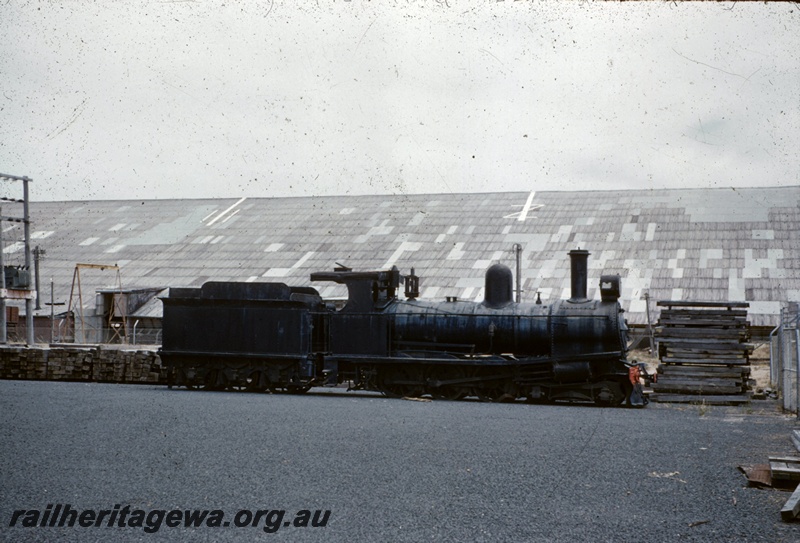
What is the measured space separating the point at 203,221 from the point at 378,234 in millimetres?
13266

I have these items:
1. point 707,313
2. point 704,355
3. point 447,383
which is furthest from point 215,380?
point 707,313

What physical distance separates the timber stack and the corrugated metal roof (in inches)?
646

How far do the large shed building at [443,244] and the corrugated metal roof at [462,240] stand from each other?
3.9 inches

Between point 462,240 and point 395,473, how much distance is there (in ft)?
118

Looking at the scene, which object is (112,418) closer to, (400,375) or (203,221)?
(400,375)

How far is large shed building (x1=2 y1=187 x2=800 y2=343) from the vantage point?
3788cm

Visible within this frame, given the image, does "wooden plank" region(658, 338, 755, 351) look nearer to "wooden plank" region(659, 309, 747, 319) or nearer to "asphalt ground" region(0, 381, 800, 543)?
"wooden plank" region(659, 309, 747, 319)

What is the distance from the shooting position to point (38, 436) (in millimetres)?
10906

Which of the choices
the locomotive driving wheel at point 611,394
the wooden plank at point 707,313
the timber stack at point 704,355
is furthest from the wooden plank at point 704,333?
the locomotive driving wheel at point 611,394

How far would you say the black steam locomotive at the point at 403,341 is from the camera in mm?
17875

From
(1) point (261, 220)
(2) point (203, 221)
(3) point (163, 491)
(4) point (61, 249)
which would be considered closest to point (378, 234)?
(1) point (261, 220)

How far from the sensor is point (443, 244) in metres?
43.9

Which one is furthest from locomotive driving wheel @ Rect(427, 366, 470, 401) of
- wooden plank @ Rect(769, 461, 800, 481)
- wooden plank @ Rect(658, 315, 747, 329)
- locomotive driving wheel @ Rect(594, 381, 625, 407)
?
wooden plank @ Rect(769, 461, 800, 481)

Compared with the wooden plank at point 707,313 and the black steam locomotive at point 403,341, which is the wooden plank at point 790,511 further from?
the wooden plank at point 707,313
